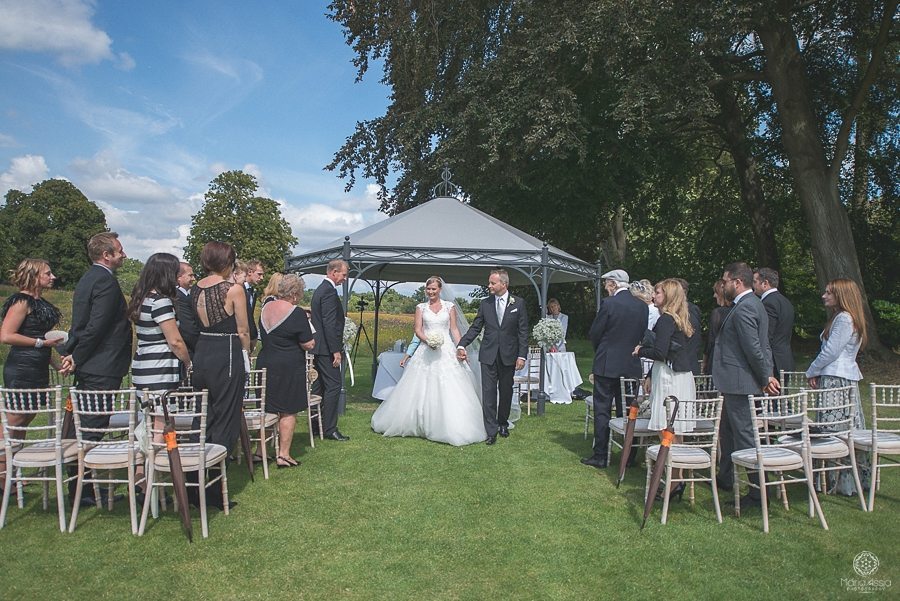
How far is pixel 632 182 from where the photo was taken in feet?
57.1

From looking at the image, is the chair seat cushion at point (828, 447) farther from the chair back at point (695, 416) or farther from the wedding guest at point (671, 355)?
the wedding guest at point (671, 355)

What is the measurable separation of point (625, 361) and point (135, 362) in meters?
4.46

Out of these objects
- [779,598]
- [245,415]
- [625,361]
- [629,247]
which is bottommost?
[779,598]

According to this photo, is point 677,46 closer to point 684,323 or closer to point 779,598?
point 684,323

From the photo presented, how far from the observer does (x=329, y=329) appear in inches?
304

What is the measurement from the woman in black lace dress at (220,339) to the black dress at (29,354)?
1392 millimetres

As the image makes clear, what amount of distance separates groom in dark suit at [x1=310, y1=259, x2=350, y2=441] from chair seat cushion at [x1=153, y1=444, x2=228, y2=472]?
112 inches

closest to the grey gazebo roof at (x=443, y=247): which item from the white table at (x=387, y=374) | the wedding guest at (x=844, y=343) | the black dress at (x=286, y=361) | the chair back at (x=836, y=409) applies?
the white table at (x=387, y=374)

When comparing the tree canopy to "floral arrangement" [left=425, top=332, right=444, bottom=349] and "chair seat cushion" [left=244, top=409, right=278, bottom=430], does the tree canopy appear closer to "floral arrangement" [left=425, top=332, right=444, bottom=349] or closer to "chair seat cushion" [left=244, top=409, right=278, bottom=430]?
"floral arrangement" [left=425, top=332, right=444, bottom=349]

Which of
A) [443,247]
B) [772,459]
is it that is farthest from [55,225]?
[772,459]

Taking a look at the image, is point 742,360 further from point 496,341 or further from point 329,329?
point 329,329

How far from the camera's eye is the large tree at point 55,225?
46000 mm

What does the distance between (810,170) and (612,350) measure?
9.51 m

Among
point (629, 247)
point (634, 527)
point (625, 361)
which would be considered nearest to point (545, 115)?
point (625, 361)
